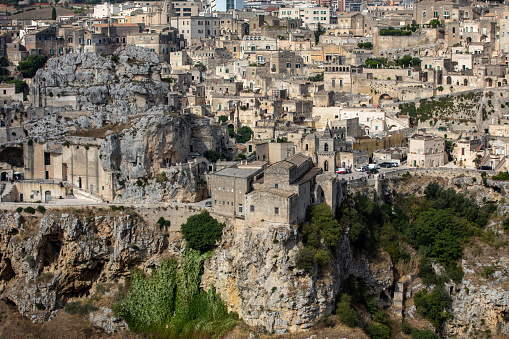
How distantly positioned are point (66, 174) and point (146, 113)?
6626 millimetres

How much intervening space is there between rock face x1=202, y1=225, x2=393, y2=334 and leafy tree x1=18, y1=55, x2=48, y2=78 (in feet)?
118

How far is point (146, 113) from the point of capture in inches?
2124

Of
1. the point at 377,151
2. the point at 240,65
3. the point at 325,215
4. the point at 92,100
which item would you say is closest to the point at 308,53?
the point at 240,65

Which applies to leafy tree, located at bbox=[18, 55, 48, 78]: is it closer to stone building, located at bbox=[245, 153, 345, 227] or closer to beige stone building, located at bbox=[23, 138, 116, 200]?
beige stone building, located at bbox=[23, 138, 116, 200]

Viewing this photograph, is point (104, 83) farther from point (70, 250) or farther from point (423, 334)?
point (423, 334)

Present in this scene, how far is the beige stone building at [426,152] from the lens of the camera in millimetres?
59844

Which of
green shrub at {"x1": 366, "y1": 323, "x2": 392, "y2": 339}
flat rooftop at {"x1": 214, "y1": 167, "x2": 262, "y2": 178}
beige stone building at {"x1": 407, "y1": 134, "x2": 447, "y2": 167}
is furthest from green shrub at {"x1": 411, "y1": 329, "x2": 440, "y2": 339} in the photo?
beige stone building at {"x1": 407, "y1": 134, "x2": 447, "y2": 167}

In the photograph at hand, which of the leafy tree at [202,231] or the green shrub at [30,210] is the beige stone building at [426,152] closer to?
the leafy tree at [202,231]

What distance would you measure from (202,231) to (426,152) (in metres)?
20.6

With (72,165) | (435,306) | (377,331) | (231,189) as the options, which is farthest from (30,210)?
(435,306)

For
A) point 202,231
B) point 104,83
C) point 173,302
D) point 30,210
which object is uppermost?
point 104,83

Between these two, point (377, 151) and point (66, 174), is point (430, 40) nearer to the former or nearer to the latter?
point (377, 151)

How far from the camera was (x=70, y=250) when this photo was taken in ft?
160

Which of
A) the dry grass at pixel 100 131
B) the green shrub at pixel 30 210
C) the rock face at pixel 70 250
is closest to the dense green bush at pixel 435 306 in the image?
the rock face at pixel 70 250
